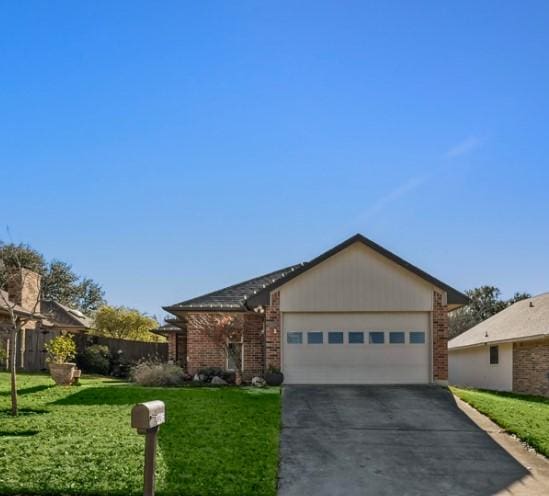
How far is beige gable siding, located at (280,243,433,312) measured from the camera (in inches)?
822

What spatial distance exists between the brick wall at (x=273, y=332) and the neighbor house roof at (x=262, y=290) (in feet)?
0.86

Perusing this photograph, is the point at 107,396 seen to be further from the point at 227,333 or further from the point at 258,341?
the point at 258,341

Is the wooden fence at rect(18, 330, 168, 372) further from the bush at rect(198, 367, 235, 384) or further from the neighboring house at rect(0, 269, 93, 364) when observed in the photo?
the bush at rect(198, 367, 235, 384)

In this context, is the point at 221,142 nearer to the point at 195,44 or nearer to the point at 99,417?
the point at 195,44

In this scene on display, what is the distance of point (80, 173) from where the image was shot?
762 inches

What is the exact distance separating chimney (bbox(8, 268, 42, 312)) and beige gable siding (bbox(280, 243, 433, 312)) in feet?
35.5

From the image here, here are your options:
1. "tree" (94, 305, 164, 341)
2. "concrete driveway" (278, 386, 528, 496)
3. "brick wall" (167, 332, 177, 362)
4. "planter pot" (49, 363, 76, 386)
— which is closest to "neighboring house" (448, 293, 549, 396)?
"concrete driveway" (278, 386, 528, 496)

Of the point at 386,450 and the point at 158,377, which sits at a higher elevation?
the point at 158,377

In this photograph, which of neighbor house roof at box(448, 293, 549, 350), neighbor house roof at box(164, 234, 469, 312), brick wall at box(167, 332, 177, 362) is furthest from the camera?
brick wall at box(167, 332, 177, 362)

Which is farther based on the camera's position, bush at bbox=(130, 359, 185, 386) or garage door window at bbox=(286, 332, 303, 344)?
garage door window at bbox=(286, 332, 303, 344)

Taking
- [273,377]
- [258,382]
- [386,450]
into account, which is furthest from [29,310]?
[386,450]

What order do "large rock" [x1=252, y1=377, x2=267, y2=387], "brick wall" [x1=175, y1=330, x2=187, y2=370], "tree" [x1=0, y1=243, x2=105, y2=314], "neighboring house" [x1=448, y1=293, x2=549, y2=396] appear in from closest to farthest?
"large rock" [x1=252, y1=377, x2=267, y2=387]
"neighboring house" [x1=448, y1=293, x2=549, y2=396]
"brick wall" [x1=175, y1=330, x2=187, y2=370]
"tree" [x1=0, y1=243, x2=105, y2=314]

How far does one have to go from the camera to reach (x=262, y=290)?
21.0 meters

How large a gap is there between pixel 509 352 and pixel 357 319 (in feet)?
32.5
